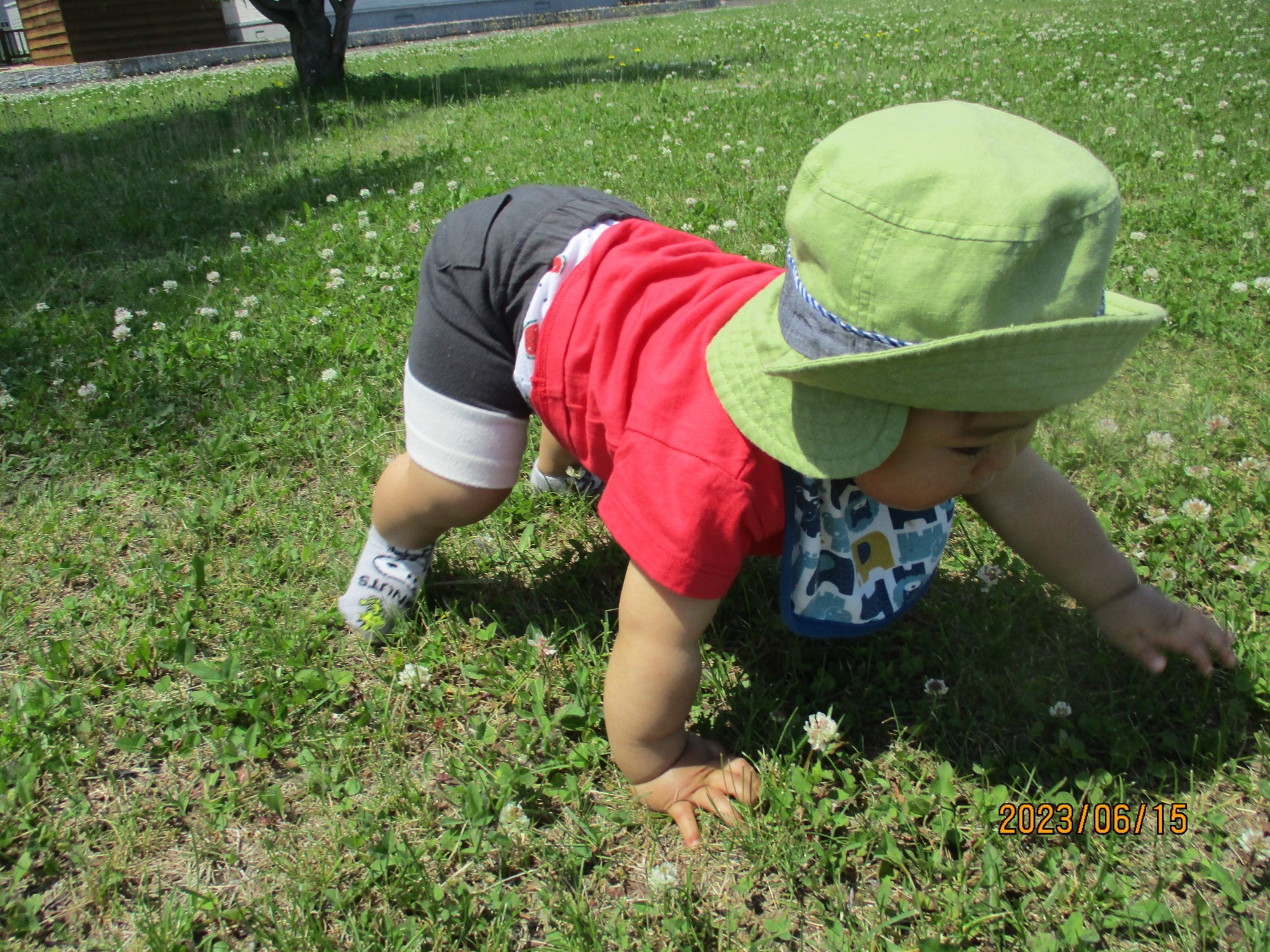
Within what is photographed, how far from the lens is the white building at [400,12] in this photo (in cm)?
2291

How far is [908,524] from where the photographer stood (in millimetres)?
2189

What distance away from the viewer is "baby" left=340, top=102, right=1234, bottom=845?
1433mm

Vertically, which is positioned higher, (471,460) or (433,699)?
(471,460)

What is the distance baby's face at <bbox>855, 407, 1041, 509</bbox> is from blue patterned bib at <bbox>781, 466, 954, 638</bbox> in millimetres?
199

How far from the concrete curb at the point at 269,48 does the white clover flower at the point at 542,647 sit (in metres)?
18.5

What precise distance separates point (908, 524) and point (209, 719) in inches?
72.6

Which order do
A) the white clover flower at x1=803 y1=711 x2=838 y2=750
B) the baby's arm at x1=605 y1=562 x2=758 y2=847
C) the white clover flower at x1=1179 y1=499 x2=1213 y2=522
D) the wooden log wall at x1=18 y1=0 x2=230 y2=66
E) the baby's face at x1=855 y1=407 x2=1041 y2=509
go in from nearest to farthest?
the baby's face at x1=855 y1=407 x2=1041 y2=509, the baby's arm at x1=605 y1=562 x2=758 y2=847, the white clover flower at x1=803 y1=711 x2=838 y2=750, the white clover flower at x1=1179 y1=499 x2=1213 y2=522, the wooden log wall at x1=18 y1=0 x2=230 y2=66

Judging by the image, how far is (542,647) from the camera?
8.59ft

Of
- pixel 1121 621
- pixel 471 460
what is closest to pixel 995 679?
pixel 1121 621

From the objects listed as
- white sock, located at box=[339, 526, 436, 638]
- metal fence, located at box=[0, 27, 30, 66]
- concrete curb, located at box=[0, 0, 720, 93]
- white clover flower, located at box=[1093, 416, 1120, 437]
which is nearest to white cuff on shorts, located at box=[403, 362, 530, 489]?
white sock, located at box=[339, 526, 436, 638]

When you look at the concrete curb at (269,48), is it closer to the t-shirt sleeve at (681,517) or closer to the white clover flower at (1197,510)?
the t-shirt sleeve at (681,517)

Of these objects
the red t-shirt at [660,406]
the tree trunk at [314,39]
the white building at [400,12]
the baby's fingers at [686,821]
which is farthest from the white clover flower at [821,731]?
the white building at [400,12]

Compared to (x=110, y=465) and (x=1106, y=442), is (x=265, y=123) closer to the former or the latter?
(x=110, y=465)

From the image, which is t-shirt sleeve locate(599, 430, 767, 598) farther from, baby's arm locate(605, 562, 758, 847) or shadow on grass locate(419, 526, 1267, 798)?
shadow on grass locate(419, 526, 1267, 798)
